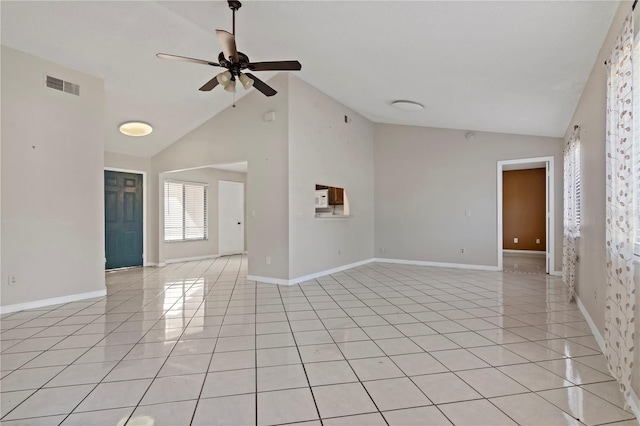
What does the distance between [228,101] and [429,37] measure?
12.6ft

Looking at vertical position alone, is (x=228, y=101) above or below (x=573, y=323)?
above

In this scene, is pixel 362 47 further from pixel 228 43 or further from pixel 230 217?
pixel 230 217

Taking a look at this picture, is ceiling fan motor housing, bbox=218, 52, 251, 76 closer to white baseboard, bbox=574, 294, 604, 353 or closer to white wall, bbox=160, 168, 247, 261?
white baseboard, bbox=574, 294, 604, 353

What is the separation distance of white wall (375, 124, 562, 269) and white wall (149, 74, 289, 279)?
316cm

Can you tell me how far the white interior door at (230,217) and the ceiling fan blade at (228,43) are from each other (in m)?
5.83

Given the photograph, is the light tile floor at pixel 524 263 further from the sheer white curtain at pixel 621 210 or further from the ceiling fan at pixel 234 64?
the ceiling fan at pixel 234 64

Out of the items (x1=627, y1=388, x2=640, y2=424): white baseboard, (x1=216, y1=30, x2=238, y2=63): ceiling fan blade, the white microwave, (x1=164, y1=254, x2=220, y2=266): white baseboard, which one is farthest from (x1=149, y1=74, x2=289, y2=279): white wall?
(x1=627, y1=388, x2=640, y2=424): white baseboard

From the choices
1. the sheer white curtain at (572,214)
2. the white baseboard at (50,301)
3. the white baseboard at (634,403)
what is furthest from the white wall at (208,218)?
the white baseboard at (634,403)

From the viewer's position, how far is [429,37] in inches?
118

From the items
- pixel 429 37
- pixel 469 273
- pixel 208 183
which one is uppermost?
pixel 429 37

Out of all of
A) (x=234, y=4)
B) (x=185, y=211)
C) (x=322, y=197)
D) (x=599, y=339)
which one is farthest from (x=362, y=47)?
(x=185, y=211)

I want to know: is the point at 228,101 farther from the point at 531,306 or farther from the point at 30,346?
the point at 531,306

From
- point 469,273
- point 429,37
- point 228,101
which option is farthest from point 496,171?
point 228,101

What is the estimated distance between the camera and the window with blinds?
7305 millimetres
